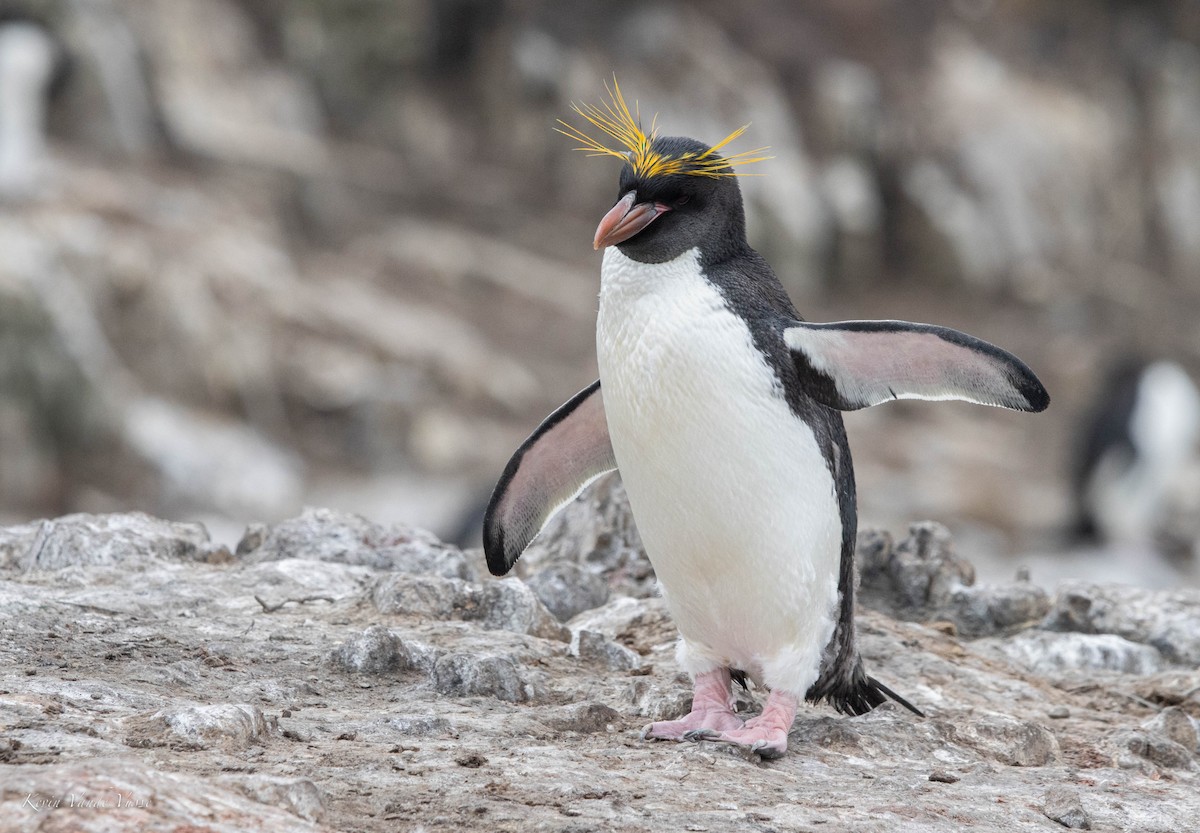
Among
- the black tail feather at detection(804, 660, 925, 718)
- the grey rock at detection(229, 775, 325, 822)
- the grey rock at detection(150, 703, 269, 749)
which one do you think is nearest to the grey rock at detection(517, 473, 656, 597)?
the black tail feather at detection(804, 660, 925, 718)

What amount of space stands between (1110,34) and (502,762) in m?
23.4

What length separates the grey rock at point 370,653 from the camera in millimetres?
3547

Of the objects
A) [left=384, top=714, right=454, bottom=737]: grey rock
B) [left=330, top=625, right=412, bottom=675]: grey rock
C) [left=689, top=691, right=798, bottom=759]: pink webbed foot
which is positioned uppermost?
[left=330, top=625, right=412, bottom=675]: grey rock

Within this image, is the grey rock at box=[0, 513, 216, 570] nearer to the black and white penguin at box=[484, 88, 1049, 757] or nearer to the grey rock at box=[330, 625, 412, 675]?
the grey rock at box=[330, 625, 412, 675]

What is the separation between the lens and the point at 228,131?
17.6m

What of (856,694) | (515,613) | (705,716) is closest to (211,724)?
(705,716)

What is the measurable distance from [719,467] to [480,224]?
15605 millimetres

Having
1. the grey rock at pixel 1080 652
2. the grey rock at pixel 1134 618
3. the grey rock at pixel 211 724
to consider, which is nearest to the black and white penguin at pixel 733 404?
the grey rock at pixel 211 724

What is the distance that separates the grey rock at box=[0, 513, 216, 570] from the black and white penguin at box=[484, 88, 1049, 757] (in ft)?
6.13

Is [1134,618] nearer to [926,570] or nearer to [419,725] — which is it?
[926,570]

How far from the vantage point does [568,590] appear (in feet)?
15.4

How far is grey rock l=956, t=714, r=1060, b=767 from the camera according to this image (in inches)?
141

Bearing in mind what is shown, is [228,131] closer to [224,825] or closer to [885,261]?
[885,261]

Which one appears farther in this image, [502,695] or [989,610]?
[989,610]
